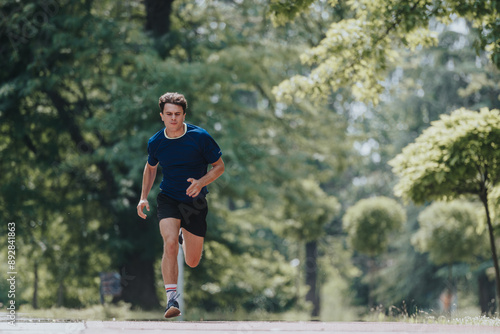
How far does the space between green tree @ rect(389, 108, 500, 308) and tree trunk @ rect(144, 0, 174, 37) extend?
889cm

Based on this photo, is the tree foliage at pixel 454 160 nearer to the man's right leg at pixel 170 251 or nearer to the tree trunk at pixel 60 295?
the man's right leg at pixel 170 251

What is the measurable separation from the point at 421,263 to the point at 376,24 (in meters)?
19.1

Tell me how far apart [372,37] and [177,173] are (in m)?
5.57

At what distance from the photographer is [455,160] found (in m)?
9.58

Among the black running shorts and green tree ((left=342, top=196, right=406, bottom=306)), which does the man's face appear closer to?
the black running shorts

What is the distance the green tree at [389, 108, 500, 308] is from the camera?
9688 millimetres

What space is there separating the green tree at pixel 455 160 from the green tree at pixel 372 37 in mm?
1101

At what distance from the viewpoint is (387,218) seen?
75.4 feet

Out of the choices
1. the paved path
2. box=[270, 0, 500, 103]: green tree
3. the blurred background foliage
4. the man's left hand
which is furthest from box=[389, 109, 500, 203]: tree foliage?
the man's left hand

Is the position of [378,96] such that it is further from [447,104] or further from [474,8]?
[447,104]

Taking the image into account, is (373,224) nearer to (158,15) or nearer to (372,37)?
(158,15)

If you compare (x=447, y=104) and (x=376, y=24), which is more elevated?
(x=447, y=104)

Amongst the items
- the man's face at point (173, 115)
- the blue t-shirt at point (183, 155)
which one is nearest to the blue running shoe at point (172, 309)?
the blue t-shirt at point (183, 155)

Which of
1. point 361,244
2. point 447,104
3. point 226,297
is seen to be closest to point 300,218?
point 361,244
